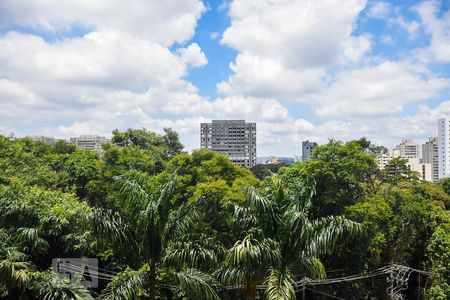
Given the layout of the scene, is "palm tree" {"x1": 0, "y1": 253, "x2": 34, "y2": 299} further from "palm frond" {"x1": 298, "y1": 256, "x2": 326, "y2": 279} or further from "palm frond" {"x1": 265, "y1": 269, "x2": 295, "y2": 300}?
"palm frond" {"x1": 298, "y1": 256, "x2": 326, "y2": 279}

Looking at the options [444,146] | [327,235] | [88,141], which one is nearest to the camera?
[327,235]

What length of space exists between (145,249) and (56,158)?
17952 millimetres

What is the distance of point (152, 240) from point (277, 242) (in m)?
2.59

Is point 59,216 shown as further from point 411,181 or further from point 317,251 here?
point 411,181

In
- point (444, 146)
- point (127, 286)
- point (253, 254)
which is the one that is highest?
point (444, 146)

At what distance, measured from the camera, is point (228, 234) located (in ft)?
46.3

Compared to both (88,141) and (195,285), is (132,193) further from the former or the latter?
(88,141)

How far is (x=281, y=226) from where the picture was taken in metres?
7.94

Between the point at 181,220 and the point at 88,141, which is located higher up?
the point at 88,141

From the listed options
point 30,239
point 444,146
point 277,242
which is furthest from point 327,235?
point 444,146

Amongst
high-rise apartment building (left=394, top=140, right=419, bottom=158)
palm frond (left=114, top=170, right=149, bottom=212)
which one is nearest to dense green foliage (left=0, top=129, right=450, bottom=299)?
palm frond (left=114, top=170, right=149, bottom=212)

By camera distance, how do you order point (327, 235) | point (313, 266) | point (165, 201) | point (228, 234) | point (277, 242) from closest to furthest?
1. point (165, 201)
2. point (327, 235)
3. point (313, 266)
4. point (277, 242)
5. point (228, 234)

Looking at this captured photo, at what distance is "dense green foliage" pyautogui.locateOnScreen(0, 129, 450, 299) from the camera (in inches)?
291

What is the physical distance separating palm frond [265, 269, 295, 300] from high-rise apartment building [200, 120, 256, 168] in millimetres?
76857
